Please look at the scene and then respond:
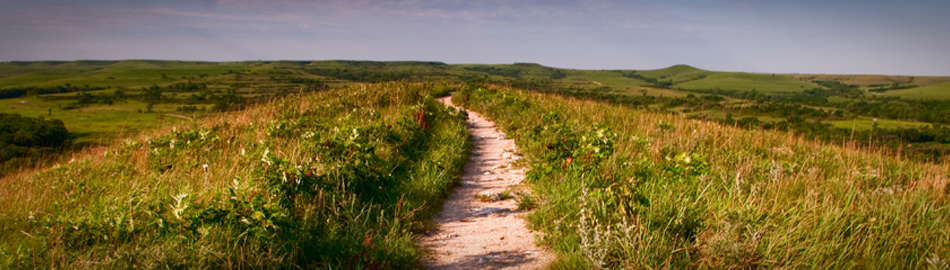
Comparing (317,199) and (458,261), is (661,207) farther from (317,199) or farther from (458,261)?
(317,199)

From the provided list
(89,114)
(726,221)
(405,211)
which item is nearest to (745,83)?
(89,114)

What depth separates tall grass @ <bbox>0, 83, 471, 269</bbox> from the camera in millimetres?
2518

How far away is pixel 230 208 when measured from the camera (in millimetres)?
2943

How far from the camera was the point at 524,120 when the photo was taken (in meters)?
Answer: 9.26

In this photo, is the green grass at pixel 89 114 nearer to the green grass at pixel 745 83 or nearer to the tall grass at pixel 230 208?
the tall grass at pixel 230 208

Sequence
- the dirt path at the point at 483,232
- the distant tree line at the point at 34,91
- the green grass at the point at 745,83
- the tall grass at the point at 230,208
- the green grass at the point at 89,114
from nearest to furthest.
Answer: the tall grass at the point at 230,208, the dirt path at the point at 483,232, the green grass at the point at 89,114, the distant tree line at the point at 34,91, the green grass at the point at 745,83

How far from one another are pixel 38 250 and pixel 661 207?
4.26 m

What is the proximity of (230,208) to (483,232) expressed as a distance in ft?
6.59

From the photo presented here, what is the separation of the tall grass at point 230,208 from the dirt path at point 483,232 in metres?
0.21

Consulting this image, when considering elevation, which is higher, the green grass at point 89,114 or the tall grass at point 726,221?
the tall grass at point 726,221

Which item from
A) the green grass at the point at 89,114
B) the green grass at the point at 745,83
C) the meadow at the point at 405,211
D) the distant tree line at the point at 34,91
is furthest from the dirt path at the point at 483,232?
the green grass at the point at 745,83

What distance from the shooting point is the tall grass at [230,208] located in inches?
99.1

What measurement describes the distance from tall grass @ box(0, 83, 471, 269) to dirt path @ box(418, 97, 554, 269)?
206 mm

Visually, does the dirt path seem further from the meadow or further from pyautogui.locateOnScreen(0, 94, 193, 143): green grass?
pyautogui.locateOnScreen(0, 94, 193, 143): green grass
